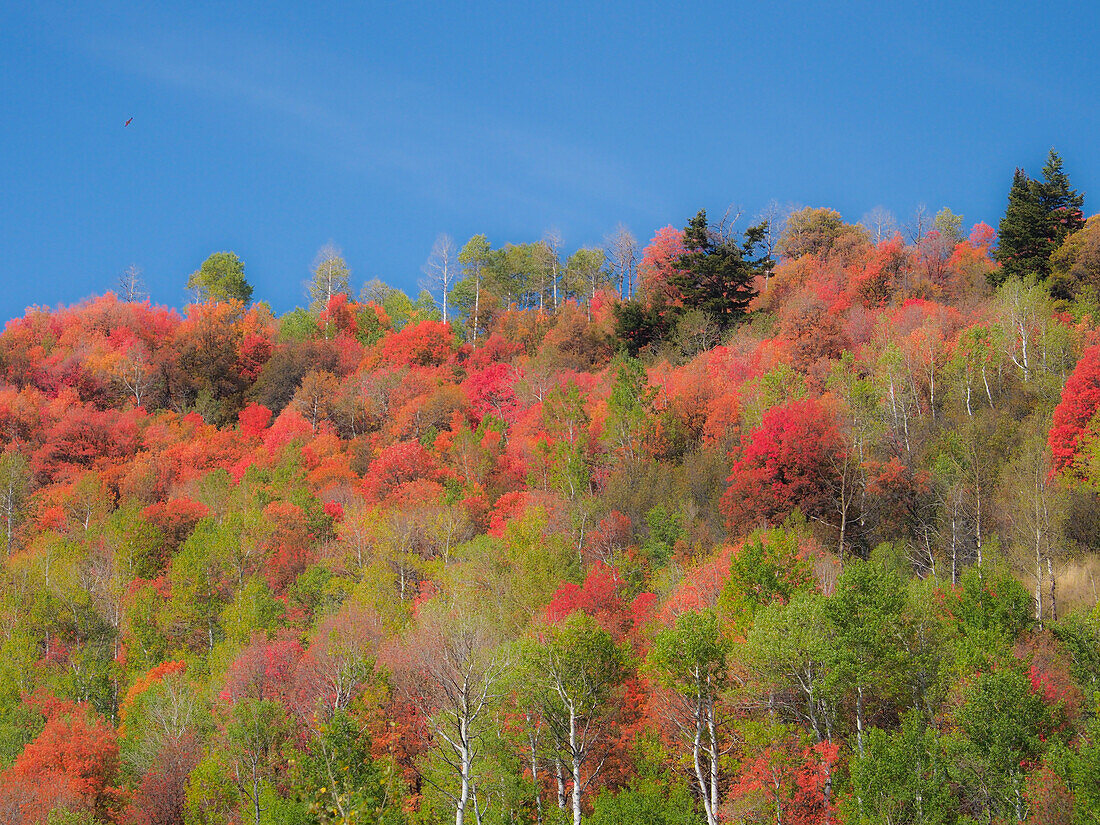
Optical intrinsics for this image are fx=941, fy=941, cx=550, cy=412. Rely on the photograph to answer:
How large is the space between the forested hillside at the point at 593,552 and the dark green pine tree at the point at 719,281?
38 cm

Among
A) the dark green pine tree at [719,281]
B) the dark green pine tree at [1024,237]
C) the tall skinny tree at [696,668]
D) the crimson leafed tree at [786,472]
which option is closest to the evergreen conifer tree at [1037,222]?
the dark green pine tree at [1024,237]

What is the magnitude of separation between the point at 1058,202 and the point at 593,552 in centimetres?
4035

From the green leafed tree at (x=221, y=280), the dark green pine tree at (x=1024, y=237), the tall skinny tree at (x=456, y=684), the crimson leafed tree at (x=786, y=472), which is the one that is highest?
the green leafed tree at (x=221, y=280)

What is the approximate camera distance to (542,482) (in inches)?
2073

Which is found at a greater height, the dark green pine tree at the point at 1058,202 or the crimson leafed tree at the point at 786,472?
the dark green pine tree at the point at 1058,202

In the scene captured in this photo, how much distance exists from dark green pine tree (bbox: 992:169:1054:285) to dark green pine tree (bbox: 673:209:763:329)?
54.4 feet

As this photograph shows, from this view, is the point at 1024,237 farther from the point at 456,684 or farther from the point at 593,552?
the point at 456,684

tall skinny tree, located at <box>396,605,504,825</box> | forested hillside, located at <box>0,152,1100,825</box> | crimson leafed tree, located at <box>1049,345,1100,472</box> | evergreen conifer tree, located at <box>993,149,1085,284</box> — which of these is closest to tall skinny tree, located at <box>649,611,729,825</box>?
forested hillside, located at <box>0,152,1100,825</box>

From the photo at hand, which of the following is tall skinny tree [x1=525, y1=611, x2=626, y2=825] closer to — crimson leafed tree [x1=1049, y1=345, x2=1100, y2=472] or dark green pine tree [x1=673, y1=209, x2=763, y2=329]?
crimson leafed tree [x1=1049, y1=345, x2=1100, y2=472]

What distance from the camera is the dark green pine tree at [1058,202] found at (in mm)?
59344

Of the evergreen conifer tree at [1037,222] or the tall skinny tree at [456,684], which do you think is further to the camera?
the evergreen conifer tree at [1037,222]

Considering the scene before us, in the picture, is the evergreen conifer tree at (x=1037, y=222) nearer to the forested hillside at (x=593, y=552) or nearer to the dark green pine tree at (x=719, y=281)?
the forested hillside at (x=593, y=552)

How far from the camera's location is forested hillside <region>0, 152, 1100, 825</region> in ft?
96.5

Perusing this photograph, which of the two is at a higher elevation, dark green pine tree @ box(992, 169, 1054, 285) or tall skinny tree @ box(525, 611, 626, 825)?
dark green pine tree @ box(992, 169, 1054, 285)
